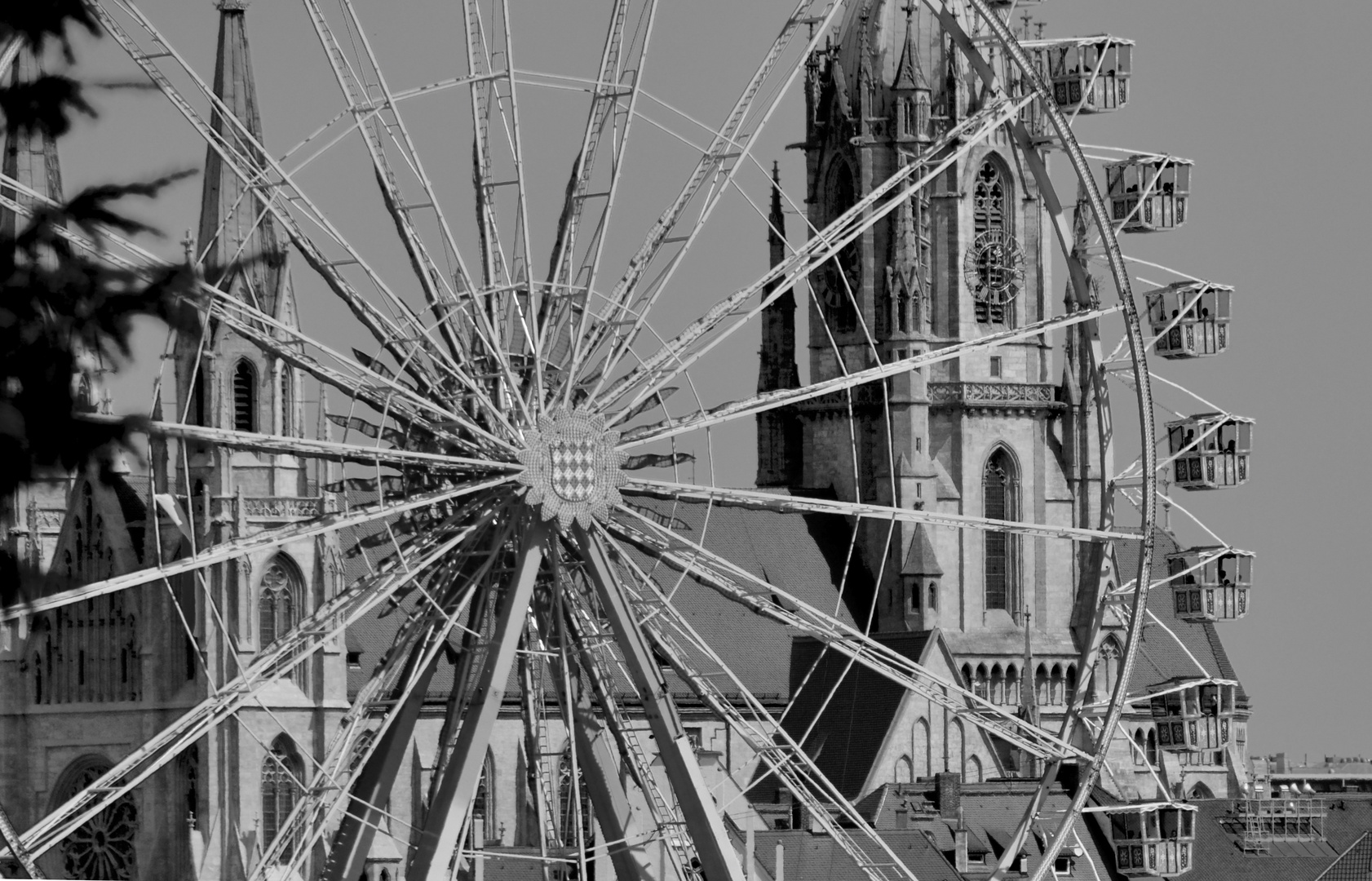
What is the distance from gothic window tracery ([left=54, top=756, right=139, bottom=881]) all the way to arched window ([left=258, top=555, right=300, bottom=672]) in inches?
198

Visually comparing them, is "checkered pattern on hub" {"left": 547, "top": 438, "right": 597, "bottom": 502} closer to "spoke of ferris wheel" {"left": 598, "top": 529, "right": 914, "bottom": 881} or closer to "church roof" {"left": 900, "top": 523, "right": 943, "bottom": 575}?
"spoke of ferris wheel" {"left": 598, "top": 529, "right": 914, "bottom": 881}

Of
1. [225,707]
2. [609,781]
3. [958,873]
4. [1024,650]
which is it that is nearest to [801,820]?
[958,873]

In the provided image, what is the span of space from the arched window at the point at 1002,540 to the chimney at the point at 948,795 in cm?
1146

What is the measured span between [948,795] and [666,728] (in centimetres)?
4236

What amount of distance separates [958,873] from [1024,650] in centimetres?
1831

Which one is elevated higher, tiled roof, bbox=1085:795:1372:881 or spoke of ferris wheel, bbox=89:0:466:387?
spoke of ferris wheel, bbox=89:0:466:387

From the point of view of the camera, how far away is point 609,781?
4403 cm

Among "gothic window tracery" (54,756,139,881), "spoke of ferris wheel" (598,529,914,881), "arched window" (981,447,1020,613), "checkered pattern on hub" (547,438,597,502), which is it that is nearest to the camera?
"spoke of ferris wheel" (598,529,914,881)

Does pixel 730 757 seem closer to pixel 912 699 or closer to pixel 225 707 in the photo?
pixel 912 699

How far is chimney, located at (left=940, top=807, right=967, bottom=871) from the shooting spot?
78.9 meters

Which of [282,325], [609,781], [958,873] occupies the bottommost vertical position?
[958,873]

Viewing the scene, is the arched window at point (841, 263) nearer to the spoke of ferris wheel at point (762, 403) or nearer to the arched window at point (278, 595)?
the arched window at point (278, 595)

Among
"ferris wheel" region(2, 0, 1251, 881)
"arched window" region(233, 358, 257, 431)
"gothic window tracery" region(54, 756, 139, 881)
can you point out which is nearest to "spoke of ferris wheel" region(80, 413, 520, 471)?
"ferris wheel" region(2, 0, 1251, 881)

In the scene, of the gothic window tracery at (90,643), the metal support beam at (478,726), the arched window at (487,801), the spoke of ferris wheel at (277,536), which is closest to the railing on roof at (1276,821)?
the arched window at (487,801)
